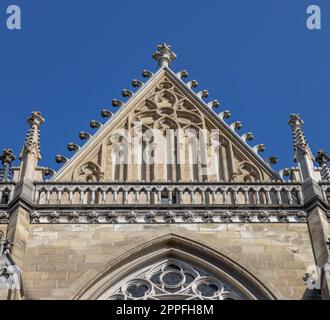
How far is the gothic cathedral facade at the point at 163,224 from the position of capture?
14031 millimetres

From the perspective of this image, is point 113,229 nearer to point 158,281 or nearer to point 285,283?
point 158,281

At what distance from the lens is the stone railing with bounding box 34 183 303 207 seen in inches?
623

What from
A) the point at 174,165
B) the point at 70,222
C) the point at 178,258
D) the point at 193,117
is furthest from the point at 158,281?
the point at 193,117

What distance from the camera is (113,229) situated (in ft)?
49.1

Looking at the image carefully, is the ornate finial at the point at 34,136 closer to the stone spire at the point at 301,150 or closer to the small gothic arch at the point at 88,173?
the small gothic arch at the point at 88,173

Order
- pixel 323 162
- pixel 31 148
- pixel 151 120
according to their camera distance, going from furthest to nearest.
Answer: pixel 151 120, pixel 323 162, pixel 31 148

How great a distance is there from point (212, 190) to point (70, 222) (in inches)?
106

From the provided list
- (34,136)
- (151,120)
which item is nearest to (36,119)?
(34,136)

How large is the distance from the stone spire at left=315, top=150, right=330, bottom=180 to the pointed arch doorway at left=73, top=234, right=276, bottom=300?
3493 millimetres

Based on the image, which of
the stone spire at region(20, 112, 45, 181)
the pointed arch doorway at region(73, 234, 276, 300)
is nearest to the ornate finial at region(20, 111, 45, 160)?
the stone spire at region(20, 112, 45, 181)

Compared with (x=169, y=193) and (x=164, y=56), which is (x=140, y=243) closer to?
(x=169, y=193)

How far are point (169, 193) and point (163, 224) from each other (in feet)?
3.46

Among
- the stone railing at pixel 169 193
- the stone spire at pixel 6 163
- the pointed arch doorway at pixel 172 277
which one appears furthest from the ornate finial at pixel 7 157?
the pointed arch doorway at pixel 172 277

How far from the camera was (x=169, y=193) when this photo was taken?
16016mm
